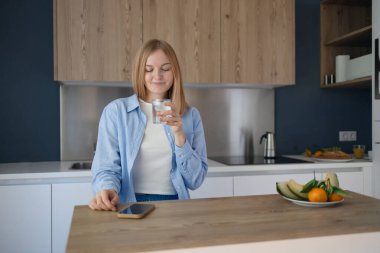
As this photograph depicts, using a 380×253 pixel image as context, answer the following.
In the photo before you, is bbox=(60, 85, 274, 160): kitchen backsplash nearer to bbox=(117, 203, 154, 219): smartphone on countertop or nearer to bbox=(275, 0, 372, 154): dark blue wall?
bbox=(275, 0, 372, 154): dark blue wall

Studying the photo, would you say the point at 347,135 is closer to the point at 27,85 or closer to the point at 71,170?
the point at 71,170

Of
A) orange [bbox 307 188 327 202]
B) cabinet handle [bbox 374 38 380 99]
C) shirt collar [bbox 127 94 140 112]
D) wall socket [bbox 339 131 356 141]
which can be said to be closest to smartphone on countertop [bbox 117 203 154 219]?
shirt collar [bbox 127 94 140 112]

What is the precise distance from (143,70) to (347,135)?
256 cm

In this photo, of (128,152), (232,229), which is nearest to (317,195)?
(232,229)

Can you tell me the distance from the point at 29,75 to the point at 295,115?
2.24 metres

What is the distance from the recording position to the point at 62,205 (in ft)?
7.67

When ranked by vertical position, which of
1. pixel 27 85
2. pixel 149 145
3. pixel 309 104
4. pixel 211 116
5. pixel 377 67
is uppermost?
pixel 377 67

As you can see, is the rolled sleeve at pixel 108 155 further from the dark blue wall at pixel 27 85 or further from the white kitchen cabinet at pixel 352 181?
the white kitchen cabinet at pixel 352 181

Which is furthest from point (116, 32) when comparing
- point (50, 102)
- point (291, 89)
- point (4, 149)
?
point (291, 89)

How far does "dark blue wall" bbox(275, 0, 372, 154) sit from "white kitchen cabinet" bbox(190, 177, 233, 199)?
0.98 metres

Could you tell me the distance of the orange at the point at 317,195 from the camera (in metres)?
1.33

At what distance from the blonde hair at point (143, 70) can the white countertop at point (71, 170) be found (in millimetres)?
966

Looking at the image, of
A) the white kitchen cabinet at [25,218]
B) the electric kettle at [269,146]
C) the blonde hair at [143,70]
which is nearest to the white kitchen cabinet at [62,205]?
the white kitchen cabinet at [25,218]

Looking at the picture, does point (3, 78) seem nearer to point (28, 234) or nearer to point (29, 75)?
point (29, 75)
